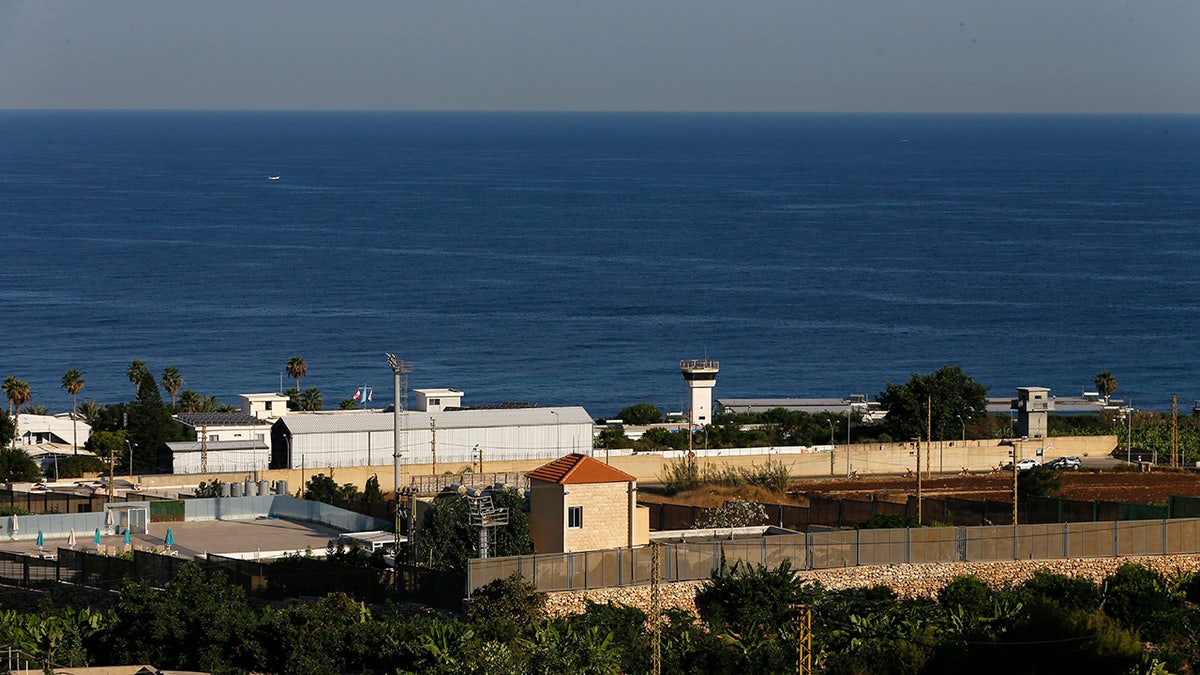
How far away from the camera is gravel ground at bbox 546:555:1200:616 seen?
30250 millimetres

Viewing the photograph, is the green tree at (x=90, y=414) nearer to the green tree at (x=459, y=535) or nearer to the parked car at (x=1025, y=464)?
the parked car at (x=1025, y=464)

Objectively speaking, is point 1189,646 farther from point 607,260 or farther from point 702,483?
point 607,260

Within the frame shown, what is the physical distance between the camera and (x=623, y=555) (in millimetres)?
30703

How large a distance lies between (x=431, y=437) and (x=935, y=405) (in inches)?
742

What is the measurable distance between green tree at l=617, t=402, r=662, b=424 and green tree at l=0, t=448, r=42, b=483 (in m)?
28.2

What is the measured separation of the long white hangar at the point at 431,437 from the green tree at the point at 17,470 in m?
7.84

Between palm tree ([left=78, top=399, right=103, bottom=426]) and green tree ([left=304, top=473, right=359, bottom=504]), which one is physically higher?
palm tree ([left=78, top=399, right=103, bottom=426])

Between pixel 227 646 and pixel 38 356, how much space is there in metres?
78.5

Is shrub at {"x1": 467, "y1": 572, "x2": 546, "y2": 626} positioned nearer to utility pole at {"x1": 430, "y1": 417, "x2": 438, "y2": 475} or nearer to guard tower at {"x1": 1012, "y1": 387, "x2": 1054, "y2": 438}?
utility pole at {"x1": 430, "y1": 417, "x2": 438, "y2": 475}

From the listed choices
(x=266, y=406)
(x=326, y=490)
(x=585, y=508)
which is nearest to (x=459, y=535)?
(x=585, y=508)

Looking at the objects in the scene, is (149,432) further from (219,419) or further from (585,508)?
(585,508)

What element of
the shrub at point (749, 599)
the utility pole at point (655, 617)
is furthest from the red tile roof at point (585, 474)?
the shrub at point (749, 599)

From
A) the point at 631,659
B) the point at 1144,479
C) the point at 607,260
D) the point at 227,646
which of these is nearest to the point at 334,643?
the point at 227,646

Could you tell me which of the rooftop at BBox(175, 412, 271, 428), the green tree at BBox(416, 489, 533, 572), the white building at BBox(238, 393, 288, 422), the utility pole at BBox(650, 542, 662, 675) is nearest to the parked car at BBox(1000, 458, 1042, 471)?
the rooftop at BBox(175, 412, 271, 428)
